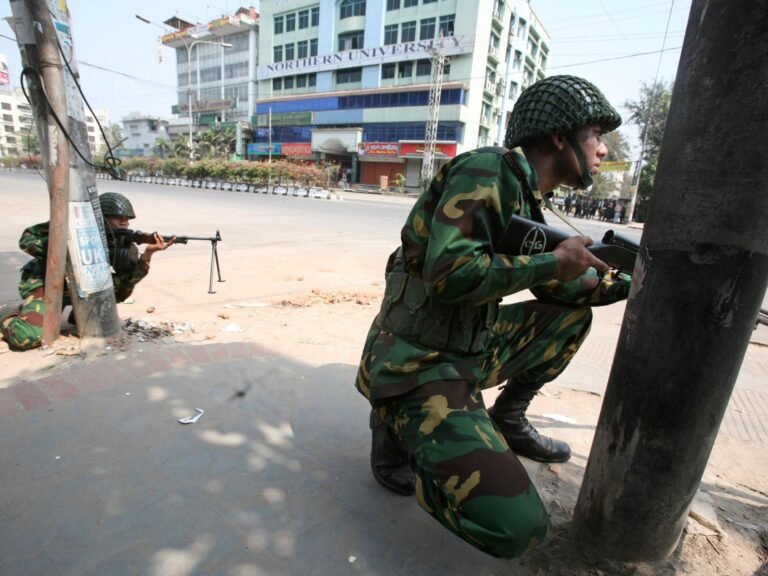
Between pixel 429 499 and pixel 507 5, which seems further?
pixel 507 5

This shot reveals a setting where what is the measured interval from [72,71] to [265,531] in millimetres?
2670

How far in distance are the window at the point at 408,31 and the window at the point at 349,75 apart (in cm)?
448

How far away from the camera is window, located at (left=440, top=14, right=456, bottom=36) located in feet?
119

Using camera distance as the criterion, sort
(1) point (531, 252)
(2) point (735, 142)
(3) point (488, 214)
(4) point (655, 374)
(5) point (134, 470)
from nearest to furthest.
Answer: (2) point (735, 142), (4) point (655, 374), (3) point (488, 214), (1) point (531, 252), (5) point (134, 470)

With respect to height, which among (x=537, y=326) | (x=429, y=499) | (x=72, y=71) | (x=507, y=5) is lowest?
(x=429, y=499)

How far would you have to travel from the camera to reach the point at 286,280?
532 cm

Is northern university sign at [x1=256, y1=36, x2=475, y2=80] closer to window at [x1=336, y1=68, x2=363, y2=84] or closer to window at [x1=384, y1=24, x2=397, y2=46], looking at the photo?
window at [x1=336, y1=68, x2=363, y2=84]

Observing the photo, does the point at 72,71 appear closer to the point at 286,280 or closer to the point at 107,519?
the point at 107,519

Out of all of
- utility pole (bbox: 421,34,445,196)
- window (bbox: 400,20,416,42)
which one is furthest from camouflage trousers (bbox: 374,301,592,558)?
window (bbox: 400,20,416,42)

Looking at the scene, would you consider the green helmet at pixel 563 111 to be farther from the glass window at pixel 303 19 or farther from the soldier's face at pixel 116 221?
the glass window at pixel 303 19

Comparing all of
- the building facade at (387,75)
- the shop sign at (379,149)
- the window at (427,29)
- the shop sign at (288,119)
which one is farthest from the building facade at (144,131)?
the window at (427,29)

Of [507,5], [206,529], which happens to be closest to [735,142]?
[206,529]

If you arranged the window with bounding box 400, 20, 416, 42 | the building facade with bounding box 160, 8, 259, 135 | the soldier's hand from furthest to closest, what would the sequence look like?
the building facade with bounding box 160, 8, 259, 135 → the window with bounding box 400, 20, 416, 42 → the soldier's hand

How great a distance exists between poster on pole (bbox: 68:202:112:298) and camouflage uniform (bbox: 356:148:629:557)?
6.99 ft
